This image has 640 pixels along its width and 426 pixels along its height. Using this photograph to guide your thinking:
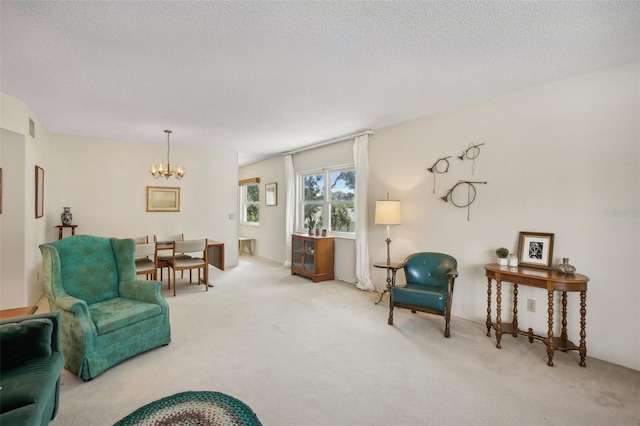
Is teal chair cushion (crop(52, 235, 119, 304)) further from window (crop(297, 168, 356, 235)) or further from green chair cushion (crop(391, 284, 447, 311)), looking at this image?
window (crop(297, 168, 356, 235))

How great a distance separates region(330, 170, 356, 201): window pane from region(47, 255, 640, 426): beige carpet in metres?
2.43

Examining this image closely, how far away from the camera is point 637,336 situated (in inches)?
98.9

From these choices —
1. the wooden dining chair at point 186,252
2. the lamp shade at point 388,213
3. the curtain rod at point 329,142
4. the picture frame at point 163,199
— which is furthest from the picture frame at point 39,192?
the lamp shade at point 388,213

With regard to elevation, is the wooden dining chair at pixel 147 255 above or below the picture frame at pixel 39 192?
below

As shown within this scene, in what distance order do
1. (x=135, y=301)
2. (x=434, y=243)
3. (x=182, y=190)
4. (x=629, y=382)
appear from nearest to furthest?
(x=629, y=382), (x=135, y=301), (x=434, y=243), (x=182, y=190)

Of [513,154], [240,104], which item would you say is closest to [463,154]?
[513,154]

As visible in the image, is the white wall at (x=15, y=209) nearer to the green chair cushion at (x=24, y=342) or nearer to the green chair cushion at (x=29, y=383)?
the green chair cushion at (x=24, y=342)

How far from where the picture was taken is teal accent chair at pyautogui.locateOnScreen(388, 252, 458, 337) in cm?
307

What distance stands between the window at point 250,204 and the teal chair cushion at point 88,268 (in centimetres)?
517

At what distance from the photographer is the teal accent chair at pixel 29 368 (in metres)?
1.33

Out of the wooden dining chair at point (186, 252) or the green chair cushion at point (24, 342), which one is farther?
the wooden dining chair at point (186, 252)

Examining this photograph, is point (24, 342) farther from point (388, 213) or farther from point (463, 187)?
point (463, 187)

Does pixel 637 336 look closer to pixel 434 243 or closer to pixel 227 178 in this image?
pixel 434 243

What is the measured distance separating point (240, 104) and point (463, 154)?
2.67 meters
